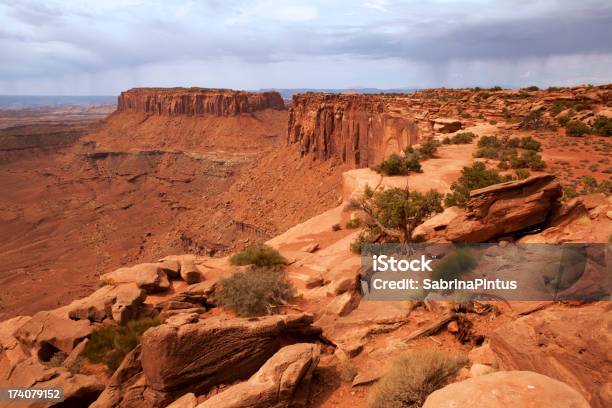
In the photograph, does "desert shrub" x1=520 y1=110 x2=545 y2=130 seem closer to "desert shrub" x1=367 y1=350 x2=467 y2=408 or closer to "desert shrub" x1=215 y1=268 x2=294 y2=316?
"desert shrub" x1=215 y1=268 x2=294 y2=316

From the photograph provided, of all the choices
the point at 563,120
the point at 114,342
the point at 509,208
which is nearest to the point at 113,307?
the point at 114,342

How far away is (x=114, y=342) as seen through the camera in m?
8.14

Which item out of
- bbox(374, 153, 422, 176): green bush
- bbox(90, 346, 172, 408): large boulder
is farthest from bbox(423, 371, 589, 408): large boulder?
bbox(374, 153, 422, 176): green bush

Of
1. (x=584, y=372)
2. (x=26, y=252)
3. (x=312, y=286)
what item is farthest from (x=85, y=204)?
(x=584, y=372)

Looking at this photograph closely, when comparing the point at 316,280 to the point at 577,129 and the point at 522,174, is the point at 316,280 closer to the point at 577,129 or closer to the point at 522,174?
the point at 522,174

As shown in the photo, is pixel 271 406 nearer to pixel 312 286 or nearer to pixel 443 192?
pixel 312 286

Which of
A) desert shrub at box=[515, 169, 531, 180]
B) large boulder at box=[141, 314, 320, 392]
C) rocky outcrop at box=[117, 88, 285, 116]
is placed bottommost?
large boulder at box=[141, 314, 320, 392]

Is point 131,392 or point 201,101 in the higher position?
point 201,101

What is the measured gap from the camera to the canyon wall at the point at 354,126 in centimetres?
2773

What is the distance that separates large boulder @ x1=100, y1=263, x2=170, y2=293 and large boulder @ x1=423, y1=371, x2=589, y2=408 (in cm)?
1044

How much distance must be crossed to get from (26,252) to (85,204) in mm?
17866

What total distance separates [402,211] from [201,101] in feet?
259

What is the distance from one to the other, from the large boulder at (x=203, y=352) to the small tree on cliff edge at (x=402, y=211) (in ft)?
19.0

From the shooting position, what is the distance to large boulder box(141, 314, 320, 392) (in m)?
5.83
